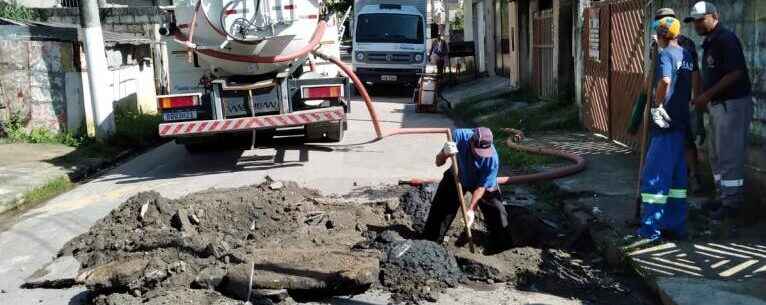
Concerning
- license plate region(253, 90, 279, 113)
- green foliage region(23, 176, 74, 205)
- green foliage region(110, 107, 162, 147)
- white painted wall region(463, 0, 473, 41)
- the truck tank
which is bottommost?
green foliage region(23, 176, 74, 205)

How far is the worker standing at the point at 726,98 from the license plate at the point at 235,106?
6.34m

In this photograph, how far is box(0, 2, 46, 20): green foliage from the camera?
68.0 ft

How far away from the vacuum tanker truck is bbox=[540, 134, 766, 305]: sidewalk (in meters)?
4.20

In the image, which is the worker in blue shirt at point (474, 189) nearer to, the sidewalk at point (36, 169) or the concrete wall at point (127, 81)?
the sidewalk at point (36, 169)

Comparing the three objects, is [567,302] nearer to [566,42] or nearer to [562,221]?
[562,221]

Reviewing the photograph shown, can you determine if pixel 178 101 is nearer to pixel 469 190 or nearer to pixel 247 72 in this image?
pixel 247 72

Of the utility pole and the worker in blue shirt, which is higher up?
the utility pole

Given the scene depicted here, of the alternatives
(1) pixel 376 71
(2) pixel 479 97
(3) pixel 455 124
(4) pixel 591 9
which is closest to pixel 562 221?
(4) pixel 591 9

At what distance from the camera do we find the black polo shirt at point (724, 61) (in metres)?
6.20

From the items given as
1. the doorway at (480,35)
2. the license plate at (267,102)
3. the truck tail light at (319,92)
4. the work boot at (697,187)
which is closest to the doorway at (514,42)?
the doorway at (480,35)

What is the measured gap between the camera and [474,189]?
20.8 ft

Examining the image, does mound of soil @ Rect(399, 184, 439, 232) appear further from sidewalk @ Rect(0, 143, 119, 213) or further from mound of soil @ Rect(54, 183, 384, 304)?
sidewalk @ Rect(0, 143, 119, 213)

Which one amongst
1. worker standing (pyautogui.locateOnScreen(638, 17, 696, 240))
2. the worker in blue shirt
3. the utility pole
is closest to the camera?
worker standing (pyautogui.locateOnScreen(638, 17, 696, 240))

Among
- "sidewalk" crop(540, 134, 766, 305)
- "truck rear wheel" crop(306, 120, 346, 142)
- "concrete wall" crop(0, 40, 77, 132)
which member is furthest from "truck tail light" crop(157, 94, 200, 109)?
"sidewalk" crop(540, 134, 766, 305)
